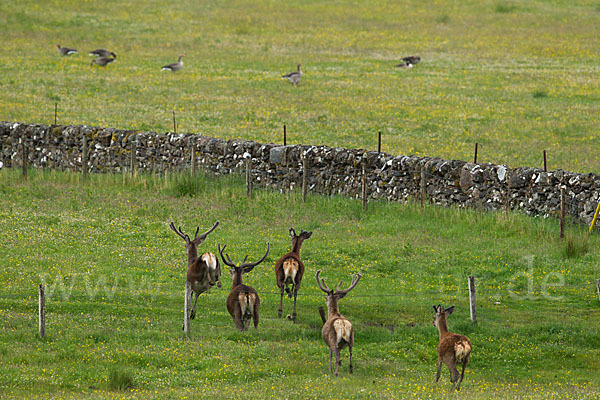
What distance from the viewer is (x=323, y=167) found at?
29.7m

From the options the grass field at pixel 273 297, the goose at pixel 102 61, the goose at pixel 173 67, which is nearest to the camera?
the grass field at pixel 273 297

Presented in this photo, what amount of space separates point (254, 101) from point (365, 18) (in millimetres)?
25470

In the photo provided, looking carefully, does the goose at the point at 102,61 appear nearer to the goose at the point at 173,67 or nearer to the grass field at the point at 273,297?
the goose at the point at 173,67

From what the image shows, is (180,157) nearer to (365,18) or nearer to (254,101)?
(254,101)

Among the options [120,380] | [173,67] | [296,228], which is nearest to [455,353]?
[120,380]

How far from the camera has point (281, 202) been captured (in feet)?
93.2

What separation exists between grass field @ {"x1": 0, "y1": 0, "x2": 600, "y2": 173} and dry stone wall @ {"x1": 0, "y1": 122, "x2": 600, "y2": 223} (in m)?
5.37

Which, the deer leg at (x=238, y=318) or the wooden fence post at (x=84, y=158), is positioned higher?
the wooden fence post at (x=84, y=158)

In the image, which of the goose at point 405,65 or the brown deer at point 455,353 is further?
the goose at point 405,65

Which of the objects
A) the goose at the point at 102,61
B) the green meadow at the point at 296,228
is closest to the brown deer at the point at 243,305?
the green meadow at the point at 296,228

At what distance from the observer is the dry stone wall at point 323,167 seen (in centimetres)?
2583

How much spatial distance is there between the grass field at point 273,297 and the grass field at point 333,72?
34.3ft

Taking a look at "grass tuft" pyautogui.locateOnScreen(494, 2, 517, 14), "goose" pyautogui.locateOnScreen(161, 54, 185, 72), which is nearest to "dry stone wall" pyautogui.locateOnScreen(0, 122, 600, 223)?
"goose" pyautogui.locateOnScreen(161, 54, 185, 72)

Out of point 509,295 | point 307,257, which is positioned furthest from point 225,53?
point 509,295
